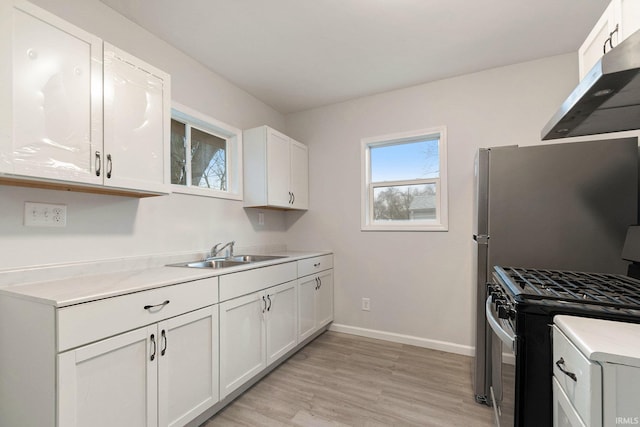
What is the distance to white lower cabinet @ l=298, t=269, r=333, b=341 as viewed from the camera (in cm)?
265

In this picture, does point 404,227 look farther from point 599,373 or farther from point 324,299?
point 599,373

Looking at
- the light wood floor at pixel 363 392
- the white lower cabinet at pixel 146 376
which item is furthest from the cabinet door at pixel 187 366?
the light wood floor at pixel 363 392

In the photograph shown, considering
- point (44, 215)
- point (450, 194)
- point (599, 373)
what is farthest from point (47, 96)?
point (450, 194)

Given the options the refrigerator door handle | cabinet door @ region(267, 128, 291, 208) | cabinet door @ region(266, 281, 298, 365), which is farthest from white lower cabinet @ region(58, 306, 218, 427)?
the refrigerator door handle

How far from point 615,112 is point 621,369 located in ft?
3.76

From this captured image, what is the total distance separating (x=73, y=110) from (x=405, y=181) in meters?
2.68

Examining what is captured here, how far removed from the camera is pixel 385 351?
272cm

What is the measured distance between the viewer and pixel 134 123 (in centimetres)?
163

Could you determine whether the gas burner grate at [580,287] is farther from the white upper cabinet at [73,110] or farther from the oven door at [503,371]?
the white upper cabinet at [73,110]

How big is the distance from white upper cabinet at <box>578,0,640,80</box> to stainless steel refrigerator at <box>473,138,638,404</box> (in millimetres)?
505

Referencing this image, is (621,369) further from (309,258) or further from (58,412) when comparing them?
(309,258)

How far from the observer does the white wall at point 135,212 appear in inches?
57.1

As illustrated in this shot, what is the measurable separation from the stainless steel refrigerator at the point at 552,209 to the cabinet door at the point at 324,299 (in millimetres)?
1491

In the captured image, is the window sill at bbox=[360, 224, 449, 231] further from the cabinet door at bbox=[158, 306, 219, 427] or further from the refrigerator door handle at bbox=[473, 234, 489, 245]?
the cabinet door at bbox=[158, 306, 219, 427]
